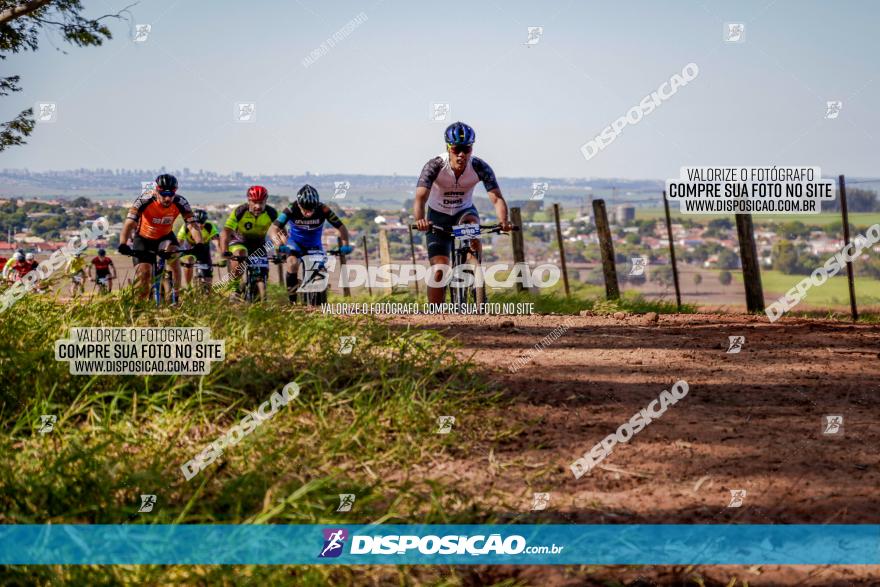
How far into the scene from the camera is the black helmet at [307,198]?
11.5 m

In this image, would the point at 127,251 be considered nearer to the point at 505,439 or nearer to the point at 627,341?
the point at 627,341

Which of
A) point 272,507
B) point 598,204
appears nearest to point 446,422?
point 272,507

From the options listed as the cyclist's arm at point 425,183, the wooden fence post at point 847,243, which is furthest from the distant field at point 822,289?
the cyclist's arm at point 425,183

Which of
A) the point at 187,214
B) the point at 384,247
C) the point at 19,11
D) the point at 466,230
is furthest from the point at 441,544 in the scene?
the point at 384,247

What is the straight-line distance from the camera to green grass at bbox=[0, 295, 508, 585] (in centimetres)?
427

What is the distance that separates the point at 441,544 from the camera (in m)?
4.09

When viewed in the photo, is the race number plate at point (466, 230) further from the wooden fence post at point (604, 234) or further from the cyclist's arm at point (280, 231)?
the wooden fence post at point (604, 234)

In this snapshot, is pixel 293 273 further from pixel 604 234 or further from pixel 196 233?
pixel 604 234

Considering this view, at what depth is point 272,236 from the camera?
11.7m

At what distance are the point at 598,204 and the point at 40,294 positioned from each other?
426 inches

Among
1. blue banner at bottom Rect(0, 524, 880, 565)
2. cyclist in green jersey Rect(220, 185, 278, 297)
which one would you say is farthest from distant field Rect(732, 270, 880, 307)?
blue banner at bottom Rect(0, 524, 880, 565)

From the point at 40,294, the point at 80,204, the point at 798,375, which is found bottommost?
the point at 798,375

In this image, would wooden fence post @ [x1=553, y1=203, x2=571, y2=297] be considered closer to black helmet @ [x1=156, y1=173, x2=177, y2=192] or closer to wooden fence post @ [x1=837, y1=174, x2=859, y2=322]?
wooden fence post @ [x1=837, y1=174, x2=859, y2=322]

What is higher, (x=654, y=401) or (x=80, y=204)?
(x=80, y=204)
